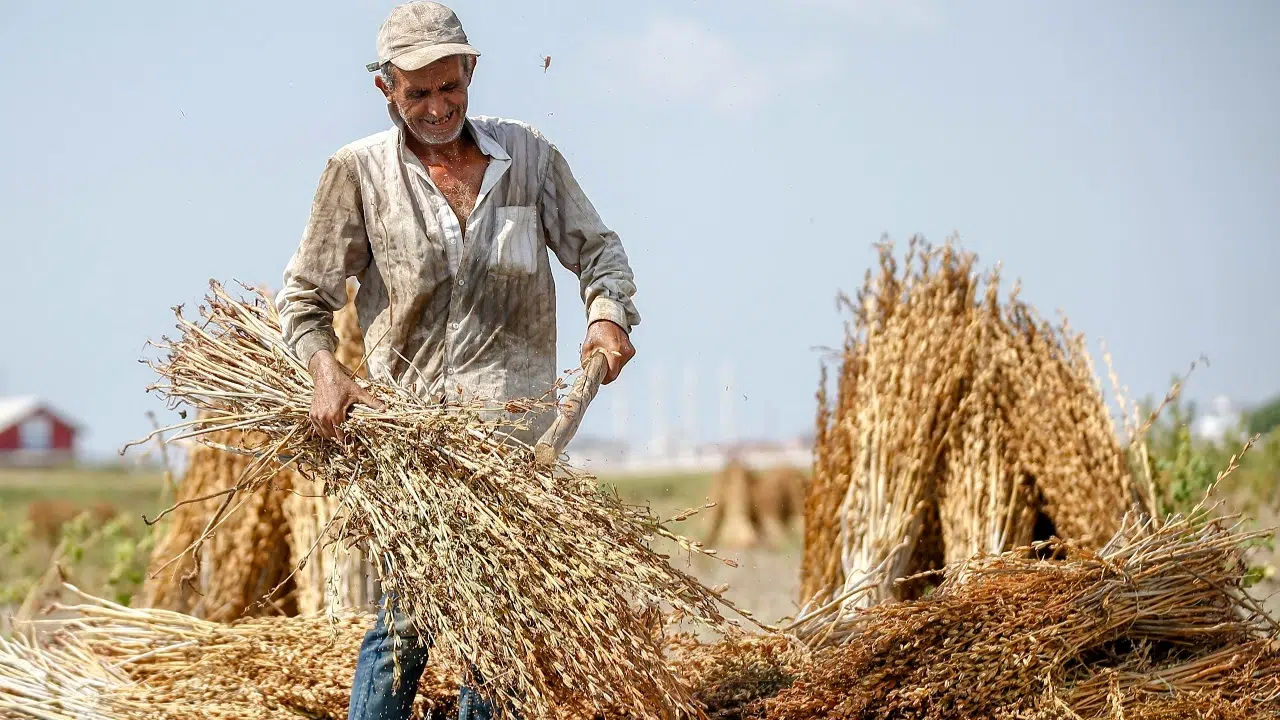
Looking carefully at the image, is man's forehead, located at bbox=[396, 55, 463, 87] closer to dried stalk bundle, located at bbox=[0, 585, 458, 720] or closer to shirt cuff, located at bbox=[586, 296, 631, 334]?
shirt cuff, located at bbox=[586, 296, 631, 334]

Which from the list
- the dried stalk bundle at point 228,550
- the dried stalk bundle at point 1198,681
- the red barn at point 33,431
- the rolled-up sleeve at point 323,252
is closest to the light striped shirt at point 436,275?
the rolled-up sleeve at point 323,252

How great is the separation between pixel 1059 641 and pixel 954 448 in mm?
1556

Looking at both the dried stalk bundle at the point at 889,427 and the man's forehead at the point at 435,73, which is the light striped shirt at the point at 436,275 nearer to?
the man's forehead at the point at 435,73

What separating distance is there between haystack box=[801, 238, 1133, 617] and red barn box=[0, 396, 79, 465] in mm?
51015

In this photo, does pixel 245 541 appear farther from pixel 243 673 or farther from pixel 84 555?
pixel 84 555

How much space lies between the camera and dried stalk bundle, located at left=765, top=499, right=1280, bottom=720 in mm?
3580

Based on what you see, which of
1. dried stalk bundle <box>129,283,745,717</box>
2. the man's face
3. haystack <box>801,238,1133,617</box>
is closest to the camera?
dried stalk bundle <box>129,283,745,717</box>

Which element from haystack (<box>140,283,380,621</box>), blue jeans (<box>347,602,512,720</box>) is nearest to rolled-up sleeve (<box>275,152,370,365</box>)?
blue jeans (<box>347,602,512,720</box>)

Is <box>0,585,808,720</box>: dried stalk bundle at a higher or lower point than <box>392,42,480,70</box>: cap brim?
lower

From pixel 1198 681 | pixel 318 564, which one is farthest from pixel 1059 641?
pixel 318 564

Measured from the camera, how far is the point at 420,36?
11.1ft

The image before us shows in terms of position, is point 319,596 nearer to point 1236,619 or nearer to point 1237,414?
point 1236,619

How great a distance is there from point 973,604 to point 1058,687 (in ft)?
1.00

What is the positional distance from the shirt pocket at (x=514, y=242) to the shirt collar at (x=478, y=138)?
0.47 ft
